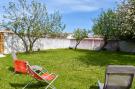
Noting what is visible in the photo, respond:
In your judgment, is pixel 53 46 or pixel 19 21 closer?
pixel 19 21

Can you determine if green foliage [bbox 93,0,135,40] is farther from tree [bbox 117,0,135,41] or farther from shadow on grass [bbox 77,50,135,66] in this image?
shadow on grass [bbox 77,50,135,66]

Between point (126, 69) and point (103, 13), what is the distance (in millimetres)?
33787

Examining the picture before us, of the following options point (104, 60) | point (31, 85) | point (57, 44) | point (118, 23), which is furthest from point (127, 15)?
point (31, 85)

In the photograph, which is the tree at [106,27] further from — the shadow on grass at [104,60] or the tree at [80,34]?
the shadow on grass at [104,60]

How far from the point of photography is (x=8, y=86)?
34.8ft

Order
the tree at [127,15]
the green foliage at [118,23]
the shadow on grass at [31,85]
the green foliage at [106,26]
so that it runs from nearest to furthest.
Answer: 1. the shadow on grass at [31,85]
2. the tree at [127,15]
3. the green foliage at [118,23]
4. the green foliage at [106,26]

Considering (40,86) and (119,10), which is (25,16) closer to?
(119,10)

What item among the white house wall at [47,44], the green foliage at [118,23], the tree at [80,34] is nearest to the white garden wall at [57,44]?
the white house wall at [47,44]

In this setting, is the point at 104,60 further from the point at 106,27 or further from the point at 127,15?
the point at 106,27

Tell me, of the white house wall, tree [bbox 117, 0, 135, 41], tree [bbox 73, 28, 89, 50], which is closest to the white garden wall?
the white house wall

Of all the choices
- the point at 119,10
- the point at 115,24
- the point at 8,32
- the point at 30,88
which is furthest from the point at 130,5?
the point at 30,88

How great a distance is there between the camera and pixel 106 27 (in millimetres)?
39656

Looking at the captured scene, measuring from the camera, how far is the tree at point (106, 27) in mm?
38156

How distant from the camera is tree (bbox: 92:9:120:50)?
38156mm
